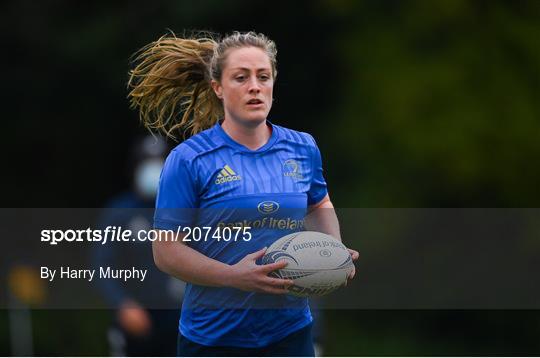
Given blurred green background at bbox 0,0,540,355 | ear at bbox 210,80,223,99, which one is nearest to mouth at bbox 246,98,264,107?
ear at bbox 210,80,223,99

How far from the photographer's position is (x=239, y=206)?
5.24 metres

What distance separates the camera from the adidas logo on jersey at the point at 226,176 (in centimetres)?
524

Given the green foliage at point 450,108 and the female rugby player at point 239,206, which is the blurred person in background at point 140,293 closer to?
the female rugby player at point 239,206

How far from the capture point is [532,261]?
13531 millimetres

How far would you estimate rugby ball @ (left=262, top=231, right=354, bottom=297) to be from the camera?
522cm

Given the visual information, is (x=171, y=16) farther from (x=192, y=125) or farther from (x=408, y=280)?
(x=192, y=125)

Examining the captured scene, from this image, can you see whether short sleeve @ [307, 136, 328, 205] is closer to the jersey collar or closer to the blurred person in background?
the jersey collar

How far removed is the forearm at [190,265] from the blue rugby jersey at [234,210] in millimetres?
79

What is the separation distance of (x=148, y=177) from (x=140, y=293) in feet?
2.97

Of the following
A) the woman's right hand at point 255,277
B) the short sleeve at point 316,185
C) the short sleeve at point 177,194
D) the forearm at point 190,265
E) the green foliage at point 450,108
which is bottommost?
the woman's right hand at point 255,277

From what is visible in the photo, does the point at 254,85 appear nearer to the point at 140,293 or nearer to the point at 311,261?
the point at 311,261

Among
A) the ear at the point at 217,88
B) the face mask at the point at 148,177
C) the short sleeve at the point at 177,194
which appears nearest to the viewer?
the short sleeve at the point at 177,194

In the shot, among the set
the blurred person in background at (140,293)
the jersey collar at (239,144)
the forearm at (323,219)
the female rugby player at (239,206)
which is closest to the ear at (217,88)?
the female rugby player at (239,206)

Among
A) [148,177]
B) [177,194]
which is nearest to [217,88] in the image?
[177,194]
